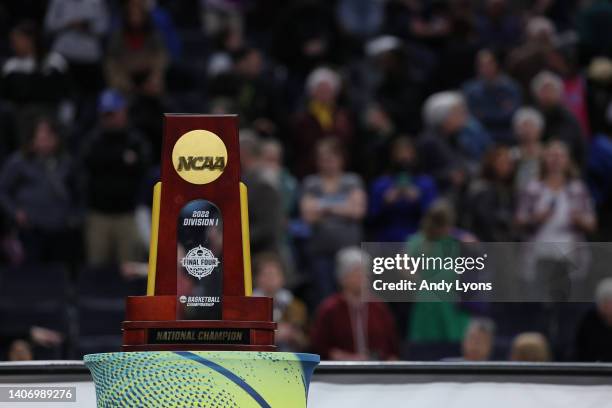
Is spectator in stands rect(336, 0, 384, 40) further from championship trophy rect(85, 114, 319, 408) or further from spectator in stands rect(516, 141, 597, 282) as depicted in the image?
A: championship trophy rect(85, 114, 319, 408)

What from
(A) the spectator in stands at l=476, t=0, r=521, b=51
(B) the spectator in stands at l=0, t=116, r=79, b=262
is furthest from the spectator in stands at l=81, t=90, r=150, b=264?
(A) the spectator in stands at l=476, t=0, r=521, b=51

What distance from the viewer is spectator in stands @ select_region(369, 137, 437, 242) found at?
8.95 m

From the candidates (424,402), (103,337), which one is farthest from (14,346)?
(424,402)

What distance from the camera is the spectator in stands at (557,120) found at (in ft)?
31.7

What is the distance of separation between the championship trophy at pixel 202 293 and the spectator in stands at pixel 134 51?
280 inches

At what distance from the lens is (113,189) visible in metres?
9.02

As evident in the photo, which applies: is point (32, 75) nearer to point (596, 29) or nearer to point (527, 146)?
A: point (527, 146)

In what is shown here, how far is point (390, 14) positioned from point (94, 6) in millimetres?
2687

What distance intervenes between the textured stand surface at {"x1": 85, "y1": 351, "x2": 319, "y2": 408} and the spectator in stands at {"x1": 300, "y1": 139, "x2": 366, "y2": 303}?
581 centimetres

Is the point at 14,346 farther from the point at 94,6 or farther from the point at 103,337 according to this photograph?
the point at 94,6

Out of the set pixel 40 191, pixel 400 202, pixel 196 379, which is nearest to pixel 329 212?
pixel 400 202

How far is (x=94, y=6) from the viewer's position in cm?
1084

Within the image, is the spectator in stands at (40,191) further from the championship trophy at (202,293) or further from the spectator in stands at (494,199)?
the championship trophy at (202,293)

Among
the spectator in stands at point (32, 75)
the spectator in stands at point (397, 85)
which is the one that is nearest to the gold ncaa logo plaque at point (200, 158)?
the spectator in stands at point (32, 75)
